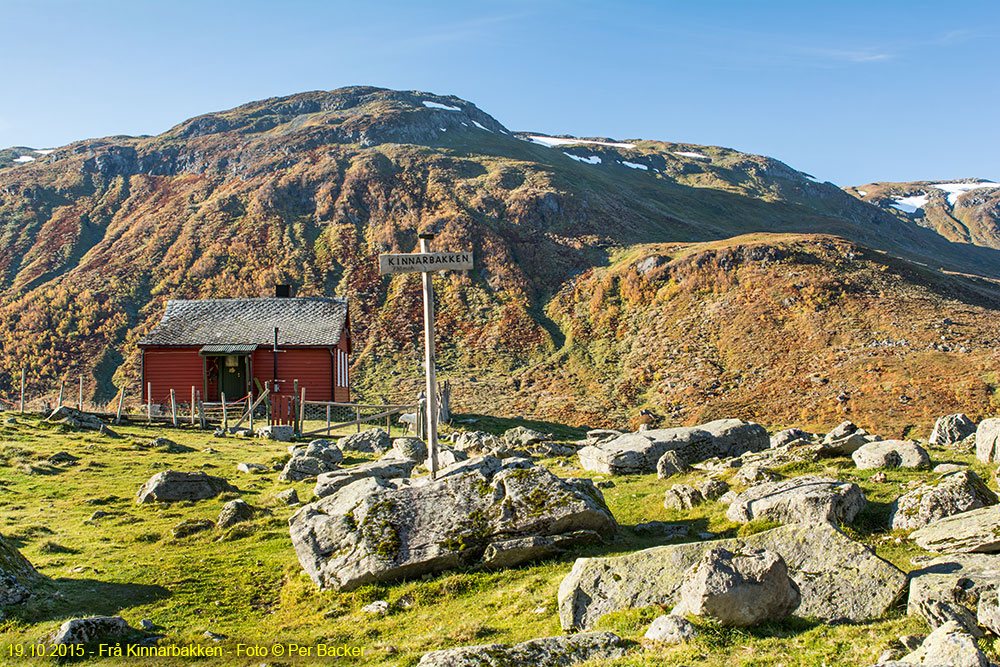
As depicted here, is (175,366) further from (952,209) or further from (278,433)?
(952,209)

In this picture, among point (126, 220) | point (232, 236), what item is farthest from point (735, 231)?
point (126, 220)

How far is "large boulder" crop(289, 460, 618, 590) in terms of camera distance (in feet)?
34.6

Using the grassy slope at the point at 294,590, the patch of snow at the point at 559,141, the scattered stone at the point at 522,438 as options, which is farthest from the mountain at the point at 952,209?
the grassy slope at the point at 294,590

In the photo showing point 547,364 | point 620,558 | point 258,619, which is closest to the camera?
point 620,558

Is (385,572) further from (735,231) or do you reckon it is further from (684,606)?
(735,231)

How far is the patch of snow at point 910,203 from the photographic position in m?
179

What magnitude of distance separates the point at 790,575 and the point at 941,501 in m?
3.88

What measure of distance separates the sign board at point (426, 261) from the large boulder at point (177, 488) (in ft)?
26.2

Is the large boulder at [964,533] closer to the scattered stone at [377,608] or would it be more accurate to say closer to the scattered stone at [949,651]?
the scattered stone at [949,651]

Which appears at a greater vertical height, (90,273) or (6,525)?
(90,273)

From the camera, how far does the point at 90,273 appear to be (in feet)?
210

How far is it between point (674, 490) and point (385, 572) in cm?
632

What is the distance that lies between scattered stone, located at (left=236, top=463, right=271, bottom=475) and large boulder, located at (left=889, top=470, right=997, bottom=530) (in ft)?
54.1

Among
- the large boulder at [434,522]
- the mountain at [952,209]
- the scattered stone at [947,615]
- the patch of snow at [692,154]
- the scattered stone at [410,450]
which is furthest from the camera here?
the mountain at [952,209]
